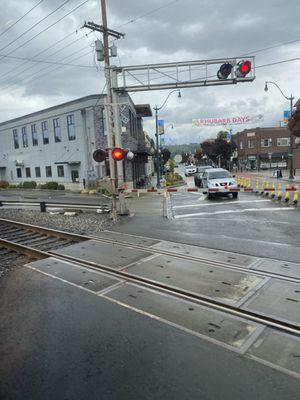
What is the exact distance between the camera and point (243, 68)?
14.4 meters

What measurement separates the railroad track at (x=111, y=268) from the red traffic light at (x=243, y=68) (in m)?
9.38

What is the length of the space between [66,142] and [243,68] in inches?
978

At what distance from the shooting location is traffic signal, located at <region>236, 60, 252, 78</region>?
14.4m

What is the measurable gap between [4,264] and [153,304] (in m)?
4.78

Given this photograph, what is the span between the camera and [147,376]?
3.55m

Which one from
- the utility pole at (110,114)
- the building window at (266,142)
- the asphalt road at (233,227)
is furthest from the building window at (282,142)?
the utility pole at (110,114)

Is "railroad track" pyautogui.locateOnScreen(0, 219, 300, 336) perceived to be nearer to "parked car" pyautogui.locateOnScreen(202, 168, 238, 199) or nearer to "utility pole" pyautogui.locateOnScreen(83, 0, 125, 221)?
"utility pole" pyautogui.locateOnScreen(83, 0, 125, 221)

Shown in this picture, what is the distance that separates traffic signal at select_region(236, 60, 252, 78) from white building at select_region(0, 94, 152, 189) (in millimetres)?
12687

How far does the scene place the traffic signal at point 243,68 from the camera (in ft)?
47.1

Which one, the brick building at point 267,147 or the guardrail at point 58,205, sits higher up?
the brick building at point 267,147

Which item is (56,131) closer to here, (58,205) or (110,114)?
(58,205)

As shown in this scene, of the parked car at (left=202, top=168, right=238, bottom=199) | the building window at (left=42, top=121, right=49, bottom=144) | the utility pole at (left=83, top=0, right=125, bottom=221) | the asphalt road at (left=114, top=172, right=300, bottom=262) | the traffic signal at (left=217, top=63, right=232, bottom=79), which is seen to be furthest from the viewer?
the building window at (left=42, top=121, right=49, bottom=144)

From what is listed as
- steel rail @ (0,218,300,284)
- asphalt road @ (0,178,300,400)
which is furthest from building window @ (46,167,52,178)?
asphalt road @ (0,178,300,400)

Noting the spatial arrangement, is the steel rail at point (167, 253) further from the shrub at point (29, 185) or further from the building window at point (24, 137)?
the building window at point (24, 137)
